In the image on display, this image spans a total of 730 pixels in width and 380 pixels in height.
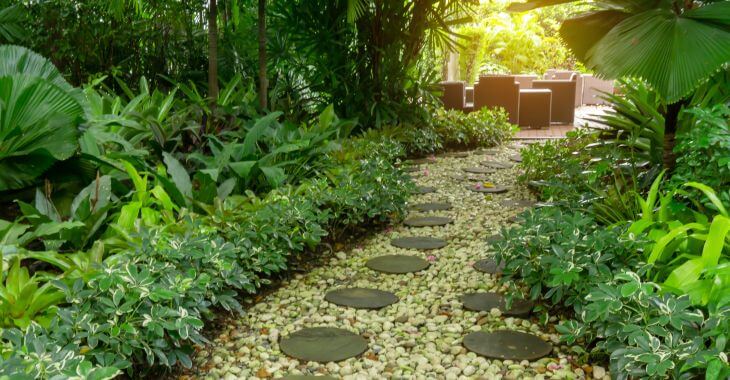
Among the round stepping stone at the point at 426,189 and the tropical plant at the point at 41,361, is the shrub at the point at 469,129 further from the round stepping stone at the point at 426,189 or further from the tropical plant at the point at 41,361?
the tropical plant at the point at 41,361

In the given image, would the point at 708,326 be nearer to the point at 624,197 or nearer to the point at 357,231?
the point at 624,197

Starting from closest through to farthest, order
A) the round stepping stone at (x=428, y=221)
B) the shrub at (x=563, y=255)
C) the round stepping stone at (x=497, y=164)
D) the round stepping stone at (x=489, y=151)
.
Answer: the shrub at (x=563, y=255) < the round stepping stone at (x=428, y=221) < the round stepping stone at (x=497, y=164) < the round stepping stone at (x=489, y=151)

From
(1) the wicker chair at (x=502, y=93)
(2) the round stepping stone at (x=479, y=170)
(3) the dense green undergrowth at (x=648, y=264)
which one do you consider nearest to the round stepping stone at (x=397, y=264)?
(3) the dense green undergrowth at (x=648, y=264)

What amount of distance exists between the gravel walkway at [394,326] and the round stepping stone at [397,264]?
0.14ft

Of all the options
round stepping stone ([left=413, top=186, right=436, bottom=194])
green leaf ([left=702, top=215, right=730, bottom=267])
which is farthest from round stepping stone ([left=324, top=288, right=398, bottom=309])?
round stepping stone ([left=413, top=186, right=436, bottom=194])

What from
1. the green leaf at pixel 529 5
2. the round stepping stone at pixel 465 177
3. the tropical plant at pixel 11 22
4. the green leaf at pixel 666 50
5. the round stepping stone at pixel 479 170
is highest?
the tropical plant at pixel 11 22

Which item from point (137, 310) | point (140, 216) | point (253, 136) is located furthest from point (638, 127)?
point (137, 310)

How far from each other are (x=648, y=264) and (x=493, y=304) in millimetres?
738

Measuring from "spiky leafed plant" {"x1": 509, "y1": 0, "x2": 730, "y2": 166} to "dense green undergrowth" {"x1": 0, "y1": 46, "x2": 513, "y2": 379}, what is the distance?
142 cm

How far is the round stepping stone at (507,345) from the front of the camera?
81.5 inches

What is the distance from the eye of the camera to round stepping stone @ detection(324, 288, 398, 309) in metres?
2.55

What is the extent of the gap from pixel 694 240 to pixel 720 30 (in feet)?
2.85

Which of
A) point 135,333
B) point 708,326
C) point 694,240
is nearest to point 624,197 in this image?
point 694,240

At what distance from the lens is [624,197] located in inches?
111
